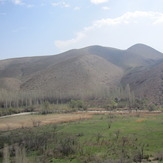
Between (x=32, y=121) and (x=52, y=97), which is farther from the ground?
(x=52, y=97)

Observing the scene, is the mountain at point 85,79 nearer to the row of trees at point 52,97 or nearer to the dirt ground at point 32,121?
the row of trees at point 52,97

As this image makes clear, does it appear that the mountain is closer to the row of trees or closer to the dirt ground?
the row of trees

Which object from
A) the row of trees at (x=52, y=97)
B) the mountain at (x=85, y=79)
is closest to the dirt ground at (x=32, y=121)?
the row of trees at (x=52, y=97)

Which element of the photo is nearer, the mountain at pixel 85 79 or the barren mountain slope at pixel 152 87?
the barren mountain slope at pixel 152 87

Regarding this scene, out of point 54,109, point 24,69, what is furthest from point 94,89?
point 24,69

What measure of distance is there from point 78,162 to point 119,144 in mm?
7089

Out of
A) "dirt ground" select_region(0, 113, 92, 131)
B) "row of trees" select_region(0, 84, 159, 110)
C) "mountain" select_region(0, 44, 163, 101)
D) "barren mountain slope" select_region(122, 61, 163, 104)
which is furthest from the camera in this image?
"mountain" select_region(0, 44, 163, 101)

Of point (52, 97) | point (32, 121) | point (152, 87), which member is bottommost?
point (32, 121)

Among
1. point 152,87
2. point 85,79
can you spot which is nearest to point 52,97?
point 85,79

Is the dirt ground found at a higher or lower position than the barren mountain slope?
lower

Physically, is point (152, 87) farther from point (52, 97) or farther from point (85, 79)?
point (52, 97)

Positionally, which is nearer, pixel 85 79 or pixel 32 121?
pixel 32 121

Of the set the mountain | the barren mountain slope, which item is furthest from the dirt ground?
the mountain

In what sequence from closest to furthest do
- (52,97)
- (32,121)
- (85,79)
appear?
(32,121) < (52,97) < (85,79)
